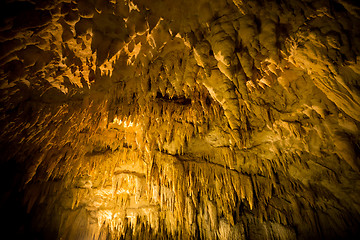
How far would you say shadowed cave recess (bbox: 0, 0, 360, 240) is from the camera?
2.22 m

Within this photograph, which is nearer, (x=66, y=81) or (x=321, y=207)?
(x=66, y=81)

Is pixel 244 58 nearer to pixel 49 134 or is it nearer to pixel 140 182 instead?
pixel 49 134

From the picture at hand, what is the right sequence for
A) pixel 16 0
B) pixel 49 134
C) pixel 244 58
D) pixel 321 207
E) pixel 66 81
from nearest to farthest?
pixel 16 0 < pixel 244 58 < pixel 66 81 < pixel 49 134 < pixel 321 207

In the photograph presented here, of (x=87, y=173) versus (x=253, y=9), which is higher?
(x=253, y=9)

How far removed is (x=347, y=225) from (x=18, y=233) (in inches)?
437

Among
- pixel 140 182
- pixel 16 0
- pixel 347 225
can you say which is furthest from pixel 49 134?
pixel 347 225

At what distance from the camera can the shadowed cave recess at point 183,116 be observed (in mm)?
2221

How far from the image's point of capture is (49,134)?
4188 millimetres

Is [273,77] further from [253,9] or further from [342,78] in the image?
[253,9]

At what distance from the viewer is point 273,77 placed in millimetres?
2947

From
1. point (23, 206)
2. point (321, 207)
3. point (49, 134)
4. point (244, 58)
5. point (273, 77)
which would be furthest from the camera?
point (23, 206)

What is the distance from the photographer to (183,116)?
13.9ft

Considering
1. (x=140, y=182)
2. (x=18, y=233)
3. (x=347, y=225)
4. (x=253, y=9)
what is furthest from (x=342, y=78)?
(x=18, y=233)

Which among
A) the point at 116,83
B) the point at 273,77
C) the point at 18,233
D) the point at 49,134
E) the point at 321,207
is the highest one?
the point at 116,83
